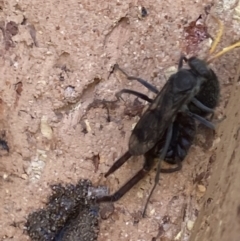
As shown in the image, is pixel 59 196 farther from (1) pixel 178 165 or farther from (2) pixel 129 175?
(1) pixel 178 165

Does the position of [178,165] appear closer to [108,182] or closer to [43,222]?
[108,182]

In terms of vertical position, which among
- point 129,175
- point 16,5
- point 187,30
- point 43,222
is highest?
point 187,30

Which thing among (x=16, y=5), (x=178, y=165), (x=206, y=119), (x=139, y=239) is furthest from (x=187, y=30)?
(x=139, y=239)

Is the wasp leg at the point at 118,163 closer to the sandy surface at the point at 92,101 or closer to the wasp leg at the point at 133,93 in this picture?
the sandy surface at the point at 92,101

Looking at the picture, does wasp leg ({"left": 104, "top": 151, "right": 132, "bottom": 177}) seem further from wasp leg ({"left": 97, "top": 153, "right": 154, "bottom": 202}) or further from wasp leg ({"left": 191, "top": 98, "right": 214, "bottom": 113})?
wasp leg ({"left": 191, "top": 98, "right": 214, "bottom": 113})

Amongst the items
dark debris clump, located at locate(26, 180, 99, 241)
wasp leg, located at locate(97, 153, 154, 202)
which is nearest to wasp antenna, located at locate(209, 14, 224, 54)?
wasp leg, located at locate(97, 153, 154, 202)

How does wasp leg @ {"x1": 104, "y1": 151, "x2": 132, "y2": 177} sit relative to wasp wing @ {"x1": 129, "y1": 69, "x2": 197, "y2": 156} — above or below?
below

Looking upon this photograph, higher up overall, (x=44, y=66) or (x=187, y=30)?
(x=187, y=30)
